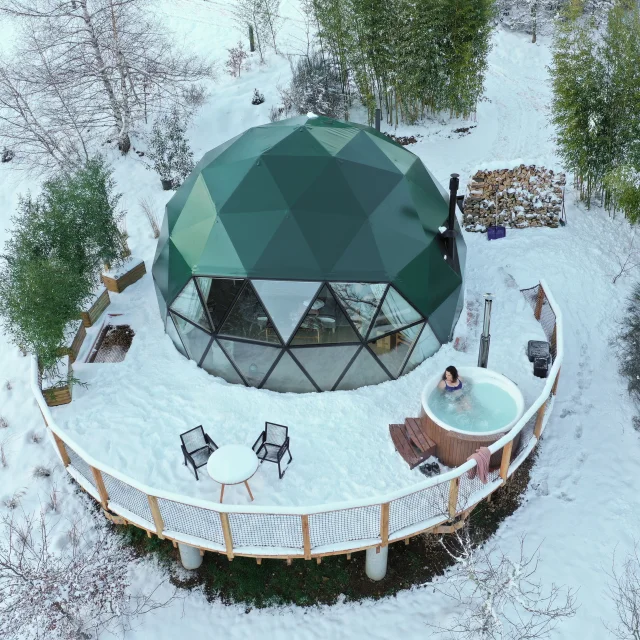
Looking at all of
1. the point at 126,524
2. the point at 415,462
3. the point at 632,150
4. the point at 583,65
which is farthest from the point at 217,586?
the point at 583,65

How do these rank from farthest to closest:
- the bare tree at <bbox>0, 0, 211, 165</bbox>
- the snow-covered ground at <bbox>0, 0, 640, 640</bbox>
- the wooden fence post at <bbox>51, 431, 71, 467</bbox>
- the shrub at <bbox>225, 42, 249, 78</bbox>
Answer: the shrub at <bbox>225, 42, 249, 78</bbox> → the bare tree at <bbox>0, 0, 211, 165</bbox> → the wooden fence post at <bbox>51, 431, 71, 467</bbox> → the snow-covered ground at <bbox>0, 0, 640, 640</bbox>

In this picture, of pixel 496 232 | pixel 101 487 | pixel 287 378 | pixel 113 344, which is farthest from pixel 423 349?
pixel 113 344

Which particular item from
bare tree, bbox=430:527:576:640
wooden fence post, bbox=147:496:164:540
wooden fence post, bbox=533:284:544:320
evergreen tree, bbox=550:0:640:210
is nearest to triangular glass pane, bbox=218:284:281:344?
wooden fence post, bbox=147:496:164:540

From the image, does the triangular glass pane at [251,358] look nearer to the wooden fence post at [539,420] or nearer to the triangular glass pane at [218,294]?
the triangular glass pane at [218,294]

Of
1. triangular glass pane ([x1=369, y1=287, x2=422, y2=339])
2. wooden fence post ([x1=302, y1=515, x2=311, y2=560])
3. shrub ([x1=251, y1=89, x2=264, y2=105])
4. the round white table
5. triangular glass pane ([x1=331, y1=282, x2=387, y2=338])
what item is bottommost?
Answer: wooden fence post ([x1=302, y1=515, x2=311, y2=560])

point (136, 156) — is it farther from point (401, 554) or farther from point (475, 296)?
point (401, 554)

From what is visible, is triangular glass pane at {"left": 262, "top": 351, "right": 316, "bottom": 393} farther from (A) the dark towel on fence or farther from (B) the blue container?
(B) the blue container
